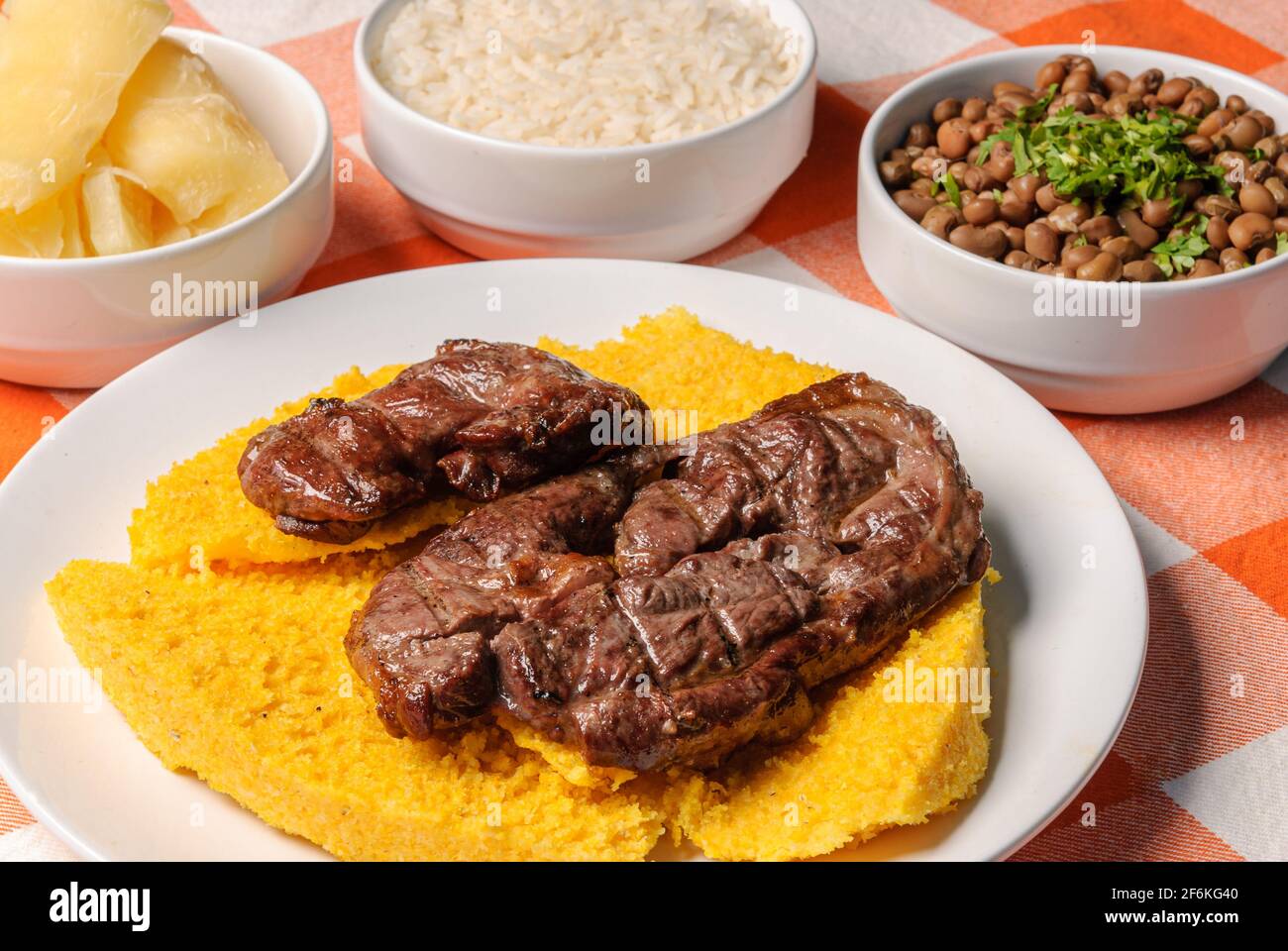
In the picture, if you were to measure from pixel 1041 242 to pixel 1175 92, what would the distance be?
3.88 ft

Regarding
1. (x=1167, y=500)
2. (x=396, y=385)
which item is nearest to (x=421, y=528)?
(x=396, y=385)

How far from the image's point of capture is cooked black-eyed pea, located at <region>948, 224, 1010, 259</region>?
5.04m

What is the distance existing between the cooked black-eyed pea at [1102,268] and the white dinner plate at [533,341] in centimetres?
51

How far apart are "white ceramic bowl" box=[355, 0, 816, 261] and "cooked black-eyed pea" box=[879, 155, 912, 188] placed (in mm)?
412

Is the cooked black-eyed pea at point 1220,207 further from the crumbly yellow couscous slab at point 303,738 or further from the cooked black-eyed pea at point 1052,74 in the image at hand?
the crumbly yellow couscous slab at point 303,738

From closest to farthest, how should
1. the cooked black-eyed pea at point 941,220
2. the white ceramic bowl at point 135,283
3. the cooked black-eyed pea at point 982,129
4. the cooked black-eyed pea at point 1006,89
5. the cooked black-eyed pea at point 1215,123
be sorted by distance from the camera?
1. the white ceramic bowl at point 135,283
2. the cooked black-eyed pea at point 941,220
3. the cooked black-eyed pea at point 1215,123
4. the cooked black-eyed pea at point 982,129
5. the cooked black-eyed pea at point 1006,89

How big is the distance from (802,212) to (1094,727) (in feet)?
10.3

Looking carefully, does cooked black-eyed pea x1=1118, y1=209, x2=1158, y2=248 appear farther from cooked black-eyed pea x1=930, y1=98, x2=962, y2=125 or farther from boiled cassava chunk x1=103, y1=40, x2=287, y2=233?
boiled cassava chunk x1=103, y1=40, x2=287, y2=233

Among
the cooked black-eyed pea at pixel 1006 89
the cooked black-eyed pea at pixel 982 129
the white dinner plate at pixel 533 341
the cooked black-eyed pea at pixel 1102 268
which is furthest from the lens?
the cooked black-eyed pea at pixel 1006 89

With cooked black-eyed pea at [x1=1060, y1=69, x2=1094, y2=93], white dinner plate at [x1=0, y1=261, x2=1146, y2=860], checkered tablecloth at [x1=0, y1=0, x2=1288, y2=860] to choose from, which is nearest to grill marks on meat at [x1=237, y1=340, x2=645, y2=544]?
white dinner plate at [x1=0, y1=261, x2=1146, y2=860]

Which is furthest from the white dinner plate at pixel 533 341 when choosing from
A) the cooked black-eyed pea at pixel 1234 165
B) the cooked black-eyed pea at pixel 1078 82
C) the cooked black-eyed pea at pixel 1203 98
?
the cooked black-eyed pea at pixel 1203 98

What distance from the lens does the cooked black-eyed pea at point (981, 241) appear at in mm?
5039

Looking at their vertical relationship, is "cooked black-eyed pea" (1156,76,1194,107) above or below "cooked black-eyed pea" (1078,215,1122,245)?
above

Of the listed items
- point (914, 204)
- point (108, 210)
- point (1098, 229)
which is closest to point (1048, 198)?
point (1098, 229)
